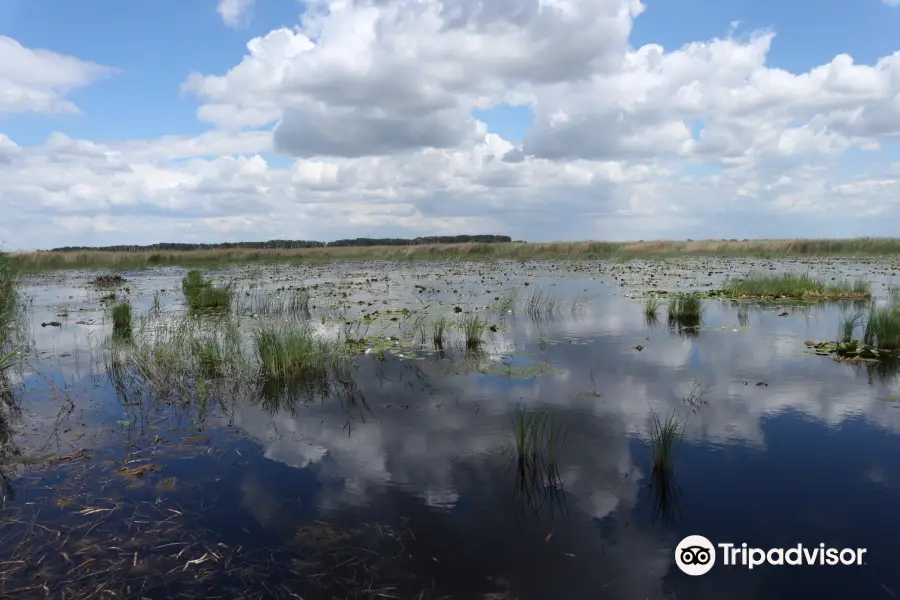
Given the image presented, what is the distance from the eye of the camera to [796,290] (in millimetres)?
19062

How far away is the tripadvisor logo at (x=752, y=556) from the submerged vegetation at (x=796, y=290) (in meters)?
16.5

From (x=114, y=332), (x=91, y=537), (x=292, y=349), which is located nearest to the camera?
(x=91, y=537)

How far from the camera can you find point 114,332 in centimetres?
1448

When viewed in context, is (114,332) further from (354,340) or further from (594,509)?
(594,509)

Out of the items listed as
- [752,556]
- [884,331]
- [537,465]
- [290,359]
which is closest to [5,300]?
[290,359]

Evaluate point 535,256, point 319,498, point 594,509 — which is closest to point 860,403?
point 594,509

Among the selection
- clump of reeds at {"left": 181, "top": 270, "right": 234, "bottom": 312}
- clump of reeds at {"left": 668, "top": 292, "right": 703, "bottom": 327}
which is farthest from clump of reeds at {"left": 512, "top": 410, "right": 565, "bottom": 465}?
clump of reeds at {"left": 181, "top": 270, "right": 234, "bottom": 312}

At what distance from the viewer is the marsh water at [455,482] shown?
4359 mm

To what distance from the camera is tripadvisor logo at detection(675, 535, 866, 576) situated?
4539 millimetres

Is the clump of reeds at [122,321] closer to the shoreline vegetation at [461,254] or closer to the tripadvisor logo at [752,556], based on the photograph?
the tripadvisor logo at [752,556]

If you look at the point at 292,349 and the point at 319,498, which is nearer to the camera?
the point at 319,498

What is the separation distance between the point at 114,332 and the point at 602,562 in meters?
14.0

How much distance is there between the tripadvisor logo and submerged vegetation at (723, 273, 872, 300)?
54.2ft

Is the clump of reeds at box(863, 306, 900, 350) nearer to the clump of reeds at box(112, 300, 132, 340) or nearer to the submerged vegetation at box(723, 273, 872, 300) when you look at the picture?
the submerged vegetation at box(723, 273, 872, 300)
